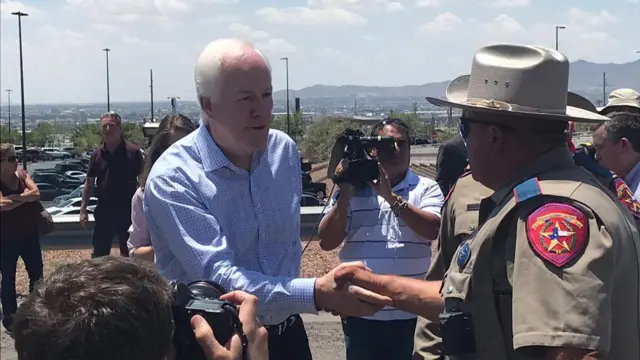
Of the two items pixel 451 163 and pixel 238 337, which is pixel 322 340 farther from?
pixel 238 337

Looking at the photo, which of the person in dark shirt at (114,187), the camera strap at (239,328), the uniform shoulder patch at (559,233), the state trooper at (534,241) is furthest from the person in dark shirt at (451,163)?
the camera strap at (239,328)

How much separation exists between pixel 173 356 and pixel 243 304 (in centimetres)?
40

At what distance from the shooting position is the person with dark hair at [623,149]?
16.3ft

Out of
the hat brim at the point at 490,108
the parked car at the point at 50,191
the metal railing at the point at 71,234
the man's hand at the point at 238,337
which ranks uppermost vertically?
the hat brim at the point at 490,108

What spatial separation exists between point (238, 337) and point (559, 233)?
0.85 meters

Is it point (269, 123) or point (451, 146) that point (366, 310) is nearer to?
point (269, 123)

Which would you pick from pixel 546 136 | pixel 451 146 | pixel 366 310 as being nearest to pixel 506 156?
pixel 546 136

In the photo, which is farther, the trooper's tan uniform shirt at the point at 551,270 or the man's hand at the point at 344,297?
the man's hand at the point at 344,297

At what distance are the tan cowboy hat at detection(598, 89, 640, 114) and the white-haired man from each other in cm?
348

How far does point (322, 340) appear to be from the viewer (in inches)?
252

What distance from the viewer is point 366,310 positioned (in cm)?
287

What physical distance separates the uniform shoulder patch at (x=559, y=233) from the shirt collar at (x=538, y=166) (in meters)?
0.24

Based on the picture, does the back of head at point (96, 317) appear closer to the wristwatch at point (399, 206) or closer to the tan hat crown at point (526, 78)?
the tan hat crown at point (526, 78)

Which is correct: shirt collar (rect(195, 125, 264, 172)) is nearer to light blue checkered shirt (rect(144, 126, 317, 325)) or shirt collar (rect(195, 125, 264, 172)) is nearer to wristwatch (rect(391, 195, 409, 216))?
light blue checkered shirt (rect(144, 126, 317, 325))
